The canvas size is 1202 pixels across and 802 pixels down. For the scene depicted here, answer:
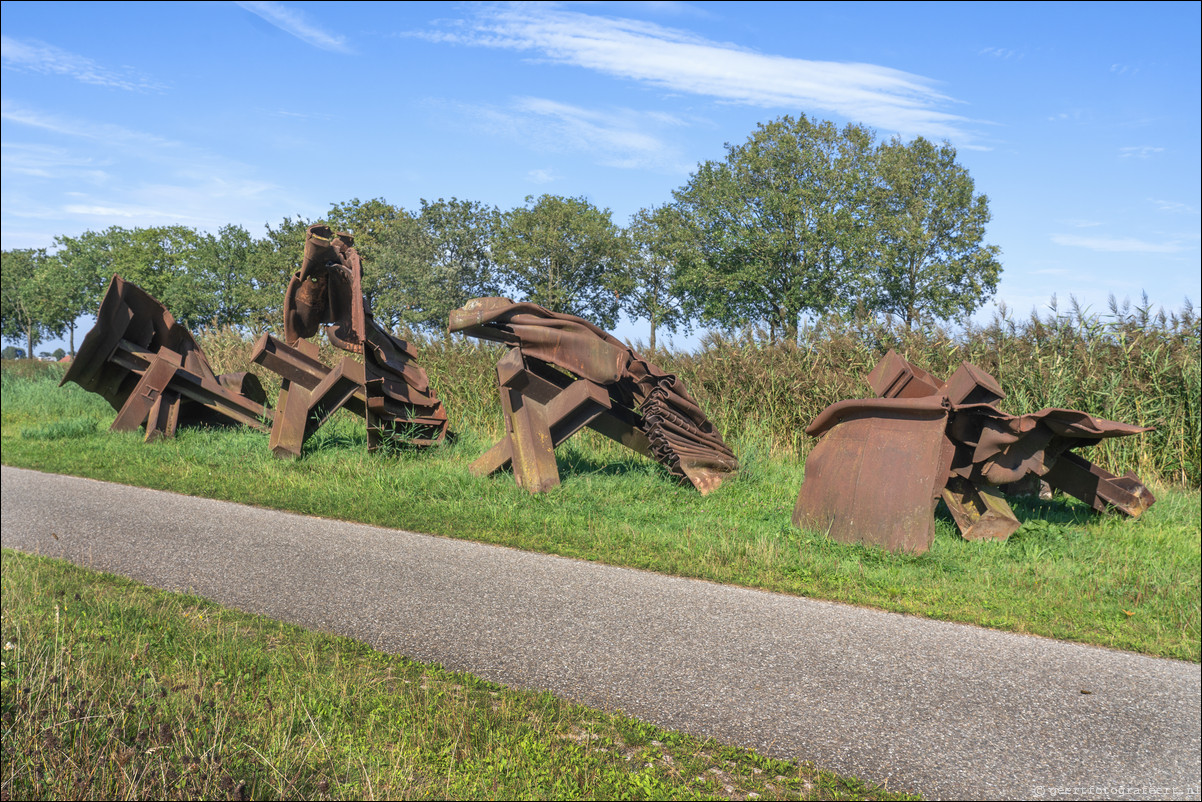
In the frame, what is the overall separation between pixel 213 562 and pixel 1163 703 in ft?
18.3

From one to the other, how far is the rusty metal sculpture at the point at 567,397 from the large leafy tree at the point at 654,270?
3133 cm

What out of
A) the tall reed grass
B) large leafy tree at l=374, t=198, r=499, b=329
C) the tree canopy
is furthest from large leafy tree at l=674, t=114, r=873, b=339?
the tall reed grass

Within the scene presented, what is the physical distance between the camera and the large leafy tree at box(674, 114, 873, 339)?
111 feet

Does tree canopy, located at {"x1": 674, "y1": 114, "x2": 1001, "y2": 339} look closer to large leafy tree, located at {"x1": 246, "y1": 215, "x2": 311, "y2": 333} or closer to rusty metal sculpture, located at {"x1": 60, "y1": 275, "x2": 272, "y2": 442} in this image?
large leafy tree, located at {"x1": 246, "y1": 215, "x2": 311, "y2": 333}

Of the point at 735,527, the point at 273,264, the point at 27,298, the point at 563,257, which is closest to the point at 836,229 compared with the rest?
the point at 563,257

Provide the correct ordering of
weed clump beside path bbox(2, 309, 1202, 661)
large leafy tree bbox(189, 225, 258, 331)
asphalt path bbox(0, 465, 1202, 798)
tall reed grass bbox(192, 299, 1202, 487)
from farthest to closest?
large leafy tree bbox(189, 225, 258, 331), tall reed grass bbox(192, 299, 1202, 487), weed clump beside path bbox(2, 309, 1202, 661), asphalt path bbox(0, 465, 1202, 798)

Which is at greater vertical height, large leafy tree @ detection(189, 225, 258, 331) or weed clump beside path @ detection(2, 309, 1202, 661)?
large leafy tree @ detection(189, 225, 258, 331)

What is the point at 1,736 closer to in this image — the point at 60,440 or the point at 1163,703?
the point at 1163,703

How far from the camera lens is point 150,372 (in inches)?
448

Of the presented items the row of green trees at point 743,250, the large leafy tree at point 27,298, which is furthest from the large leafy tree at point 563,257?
the large leafy tree at point 27,298

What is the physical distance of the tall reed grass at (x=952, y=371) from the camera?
7.76 metres

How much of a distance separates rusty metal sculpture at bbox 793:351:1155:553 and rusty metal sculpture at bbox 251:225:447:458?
215 inches

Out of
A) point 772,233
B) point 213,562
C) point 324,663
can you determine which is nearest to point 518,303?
point 213,562

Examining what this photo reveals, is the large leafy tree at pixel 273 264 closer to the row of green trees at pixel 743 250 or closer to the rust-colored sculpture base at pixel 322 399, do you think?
the row of green trees at pixel 743 250
